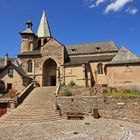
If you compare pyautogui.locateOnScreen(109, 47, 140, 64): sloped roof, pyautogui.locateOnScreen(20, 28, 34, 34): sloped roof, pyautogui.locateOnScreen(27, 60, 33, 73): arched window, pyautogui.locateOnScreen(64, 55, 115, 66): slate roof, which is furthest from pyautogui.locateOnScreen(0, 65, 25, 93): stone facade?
pyautogui.locateOnScreen(109, 47, 140, 64): sloped roof

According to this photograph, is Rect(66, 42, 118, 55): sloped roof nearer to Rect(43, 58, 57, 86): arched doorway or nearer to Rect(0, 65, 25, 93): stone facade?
Rect(43, 58, 57, 86): arched doorway

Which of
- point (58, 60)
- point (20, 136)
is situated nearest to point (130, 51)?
point (58, 60)

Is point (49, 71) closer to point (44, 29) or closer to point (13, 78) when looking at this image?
point (13, 78)

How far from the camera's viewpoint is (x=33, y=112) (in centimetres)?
2125

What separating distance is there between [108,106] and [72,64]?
16967mm

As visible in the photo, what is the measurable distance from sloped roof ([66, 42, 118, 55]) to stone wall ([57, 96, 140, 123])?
21.3 m

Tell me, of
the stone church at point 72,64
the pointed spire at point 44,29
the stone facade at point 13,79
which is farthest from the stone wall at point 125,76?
the pointed spire at point 44,29

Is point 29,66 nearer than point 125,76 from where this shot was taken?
No

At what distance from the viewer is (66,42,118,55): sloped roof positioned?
1669 inches

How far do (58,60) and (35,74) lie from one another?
5171 millimetres

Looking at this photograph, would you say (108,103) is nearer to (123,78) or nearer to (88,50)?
(123,78)

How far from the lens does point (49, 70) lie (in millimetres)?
40906

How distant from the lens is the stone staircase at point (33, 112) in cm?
1953

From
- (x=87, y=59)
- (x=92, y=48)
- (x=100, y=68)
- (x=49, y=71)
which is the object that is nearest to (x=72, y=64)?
(x=87, y=59)
